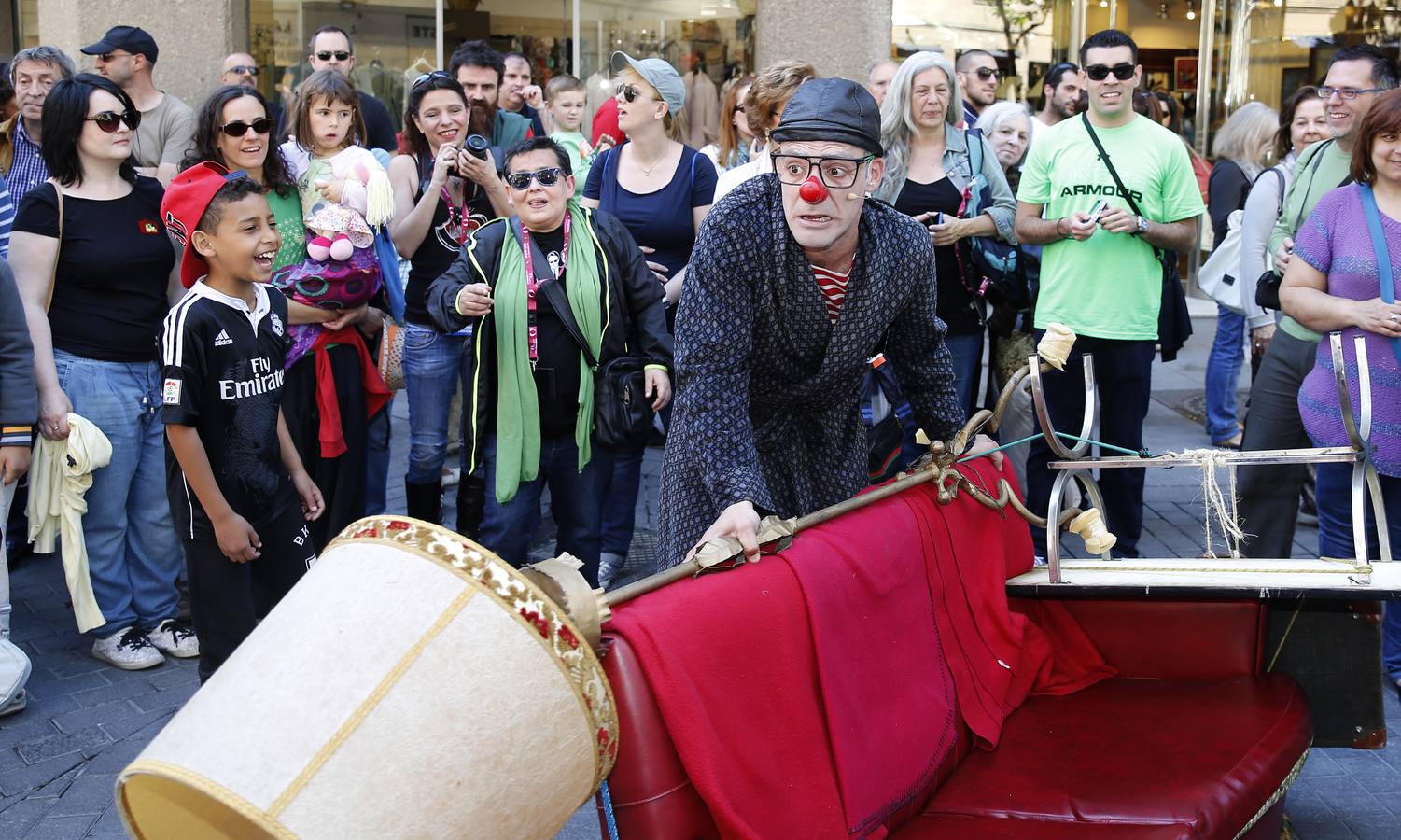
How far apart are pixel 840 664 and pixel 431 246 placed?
3340 mm

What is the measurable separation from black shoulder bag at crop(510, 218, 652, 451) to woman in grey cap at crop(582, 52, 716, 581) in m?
0.72

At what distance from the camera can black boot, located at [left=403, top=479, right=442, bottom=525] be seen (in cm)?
546

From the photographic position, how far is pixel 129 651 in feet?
15.5

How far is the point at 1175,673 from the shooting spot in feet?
11.5

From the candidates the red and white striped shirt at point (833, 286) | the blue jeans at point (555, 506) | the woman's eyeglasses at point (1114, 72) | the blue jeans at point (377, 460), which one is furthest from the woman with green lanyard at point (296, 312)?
the woman's eyeglasses at point (1114, 72)

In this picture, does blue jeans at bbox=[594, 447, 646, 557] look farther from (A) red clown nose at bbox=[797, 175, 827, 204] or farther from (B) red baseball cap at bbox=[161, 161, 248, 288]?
(A) red clown nose at bbox=[797, 175, 827, 204]

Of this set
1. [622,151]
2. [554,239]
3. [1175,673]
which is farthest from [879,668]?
[622,151]

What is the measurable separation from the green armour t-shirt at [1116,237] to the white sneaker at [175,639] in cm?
339

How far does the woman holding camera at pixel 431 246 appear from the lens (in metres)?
5.40

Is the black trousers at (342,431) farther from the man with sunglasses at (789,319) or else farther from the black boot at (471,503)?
the man with sunglasses at (789,319)

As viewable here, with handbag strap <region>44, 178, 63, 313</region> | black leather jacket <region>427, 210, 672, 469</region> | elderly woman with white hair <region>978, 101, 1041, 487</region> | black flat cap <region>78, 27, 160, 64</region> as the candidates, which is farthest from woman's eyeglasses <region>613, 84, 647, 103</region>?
black flat cap <region>78, 27, 160, 64</region>

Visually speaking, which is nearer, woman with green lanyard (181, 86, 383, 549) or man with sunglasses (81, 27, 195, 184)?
woman with green lanyard (181, 86, 383, 549)

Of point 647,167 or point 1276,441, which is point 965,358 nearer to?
point 1276,441

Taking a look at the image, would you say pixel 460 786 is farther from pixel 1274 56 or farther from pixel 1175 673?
pixel 1274 56
